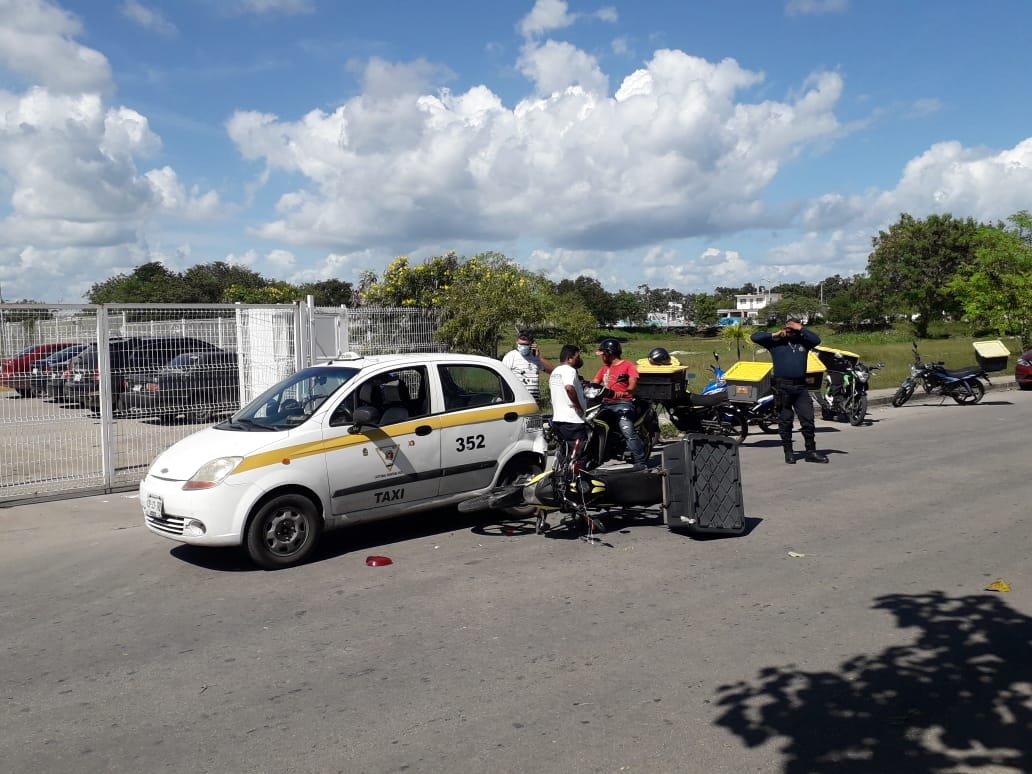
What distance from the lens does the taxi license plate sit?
705 centimetres

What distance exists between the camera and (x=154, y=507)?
712cm

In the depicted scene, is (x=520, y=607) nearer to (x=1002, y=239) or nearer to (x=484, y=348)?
(x=484, y=348)

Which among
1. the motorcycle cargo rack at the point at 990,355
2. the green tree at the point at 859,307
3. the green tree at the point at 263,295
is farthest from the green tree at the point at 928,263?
the motorcycle cargo rack at the point at 990,355

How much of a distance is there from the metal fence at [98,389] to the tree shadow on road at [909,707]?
855 cm

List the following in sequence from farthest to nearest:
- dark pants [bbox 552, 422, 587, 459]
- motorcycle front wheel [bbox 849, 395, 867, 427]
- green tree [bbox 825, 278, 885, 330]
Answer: green tree [bbox 825, 278, 885, 330] → motorcycle front wheel [bbox 849, 395, 867, 427] → dark pants [bbox 552, 422, 587, 459]

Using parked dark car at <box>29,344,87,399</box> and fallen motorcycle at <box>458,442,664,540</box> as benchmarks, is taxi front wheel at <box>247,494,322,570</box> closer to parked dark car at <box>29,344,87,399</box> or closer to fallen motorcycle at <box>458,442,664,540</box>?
fallen motorcycle at <box>458,442,664,540</box>

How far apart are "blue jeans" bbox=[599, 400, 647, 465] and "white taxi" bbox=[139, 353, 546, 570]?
1281 millimetres

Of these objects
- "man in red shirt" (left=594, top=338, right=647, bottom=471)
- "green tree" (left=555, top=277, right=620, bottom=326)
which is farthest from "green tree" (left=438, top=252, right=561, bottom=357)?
"green tree" (left=555, top=277, right=620, bottom=326)

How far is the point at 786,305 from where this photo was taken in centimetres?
12138

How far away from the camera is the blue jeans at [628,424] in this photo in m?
9.57

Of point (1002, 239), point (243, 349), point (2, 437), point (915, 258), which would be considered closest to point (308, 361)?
point (243, 349)

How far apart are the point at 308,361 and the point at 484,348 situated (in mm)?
4529

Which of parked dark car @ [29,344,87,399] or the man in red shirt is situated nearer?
the man in red shirt

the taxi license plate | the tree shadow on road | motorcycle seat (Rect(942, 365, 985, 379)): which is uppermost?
motorcycle seat (Rect(942, 365, 985, 379))
